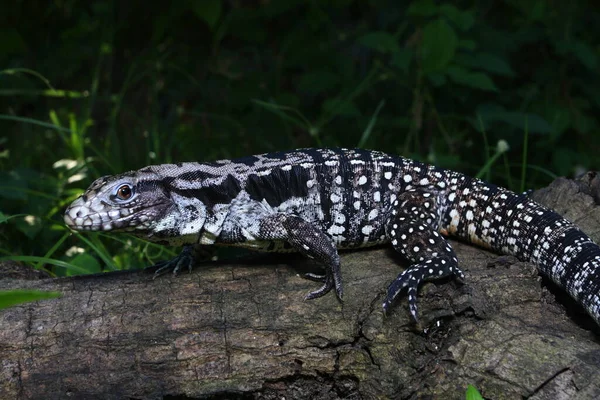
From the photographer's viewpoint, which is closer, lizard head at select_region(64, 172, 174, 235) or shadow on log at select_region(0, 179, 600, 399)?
shadow on log at select_region(0, 179, 600, 399)

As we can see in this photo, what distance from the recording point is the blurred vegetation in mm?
→ 8203

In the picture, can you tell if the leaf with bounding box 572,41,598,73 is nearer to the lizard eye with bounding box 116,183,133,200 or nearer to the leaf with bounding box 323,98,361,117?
the leaf with bounding box 323,98,361,117

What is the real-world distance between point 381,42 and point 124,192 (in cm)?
395

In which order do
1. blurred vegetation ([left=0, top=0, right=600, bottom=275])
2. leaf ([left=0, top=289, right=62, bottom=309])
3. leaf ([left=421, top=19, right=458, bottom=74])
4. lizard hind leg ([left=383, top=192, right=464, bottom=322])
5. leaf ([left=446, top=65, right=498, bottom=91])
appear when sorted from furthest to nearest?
blurred vegetation ([left=0, top=0, right=600, bottom=275]) < leaf ([left=421, top=19, right=458, bottom=74]) < leaf ([left=446, top=65, right=498, bottom=91]) < lizard hind leg ([left=383, top=192, right=464, bottom=322]) < leaf ([left=0, top=289, right=62, bottom=309])

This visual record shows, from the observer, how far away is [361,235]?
5738 millimetres

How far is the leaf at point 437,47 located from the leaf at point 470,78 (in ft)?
0.42

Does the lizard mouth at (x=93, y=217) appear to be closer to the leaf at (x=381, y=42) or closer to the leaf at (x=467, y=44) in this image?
the leaf at (x=381, y=42)

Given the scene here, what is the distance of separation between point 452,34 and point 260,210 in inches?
138

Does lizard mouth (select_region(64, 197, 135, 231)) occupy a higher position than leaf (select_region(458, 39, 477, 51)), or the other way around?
leaf (select_region(458, 39, 477, 51))

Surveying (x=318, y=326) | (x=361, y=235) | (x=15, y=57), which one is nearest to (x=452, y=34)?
(x=361, y=235)

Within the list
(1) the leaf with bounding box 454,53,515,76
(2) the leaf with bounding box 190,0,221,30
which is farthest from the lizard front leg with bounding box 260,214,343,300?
(2) the leaf with bounding box 190,0,221,30

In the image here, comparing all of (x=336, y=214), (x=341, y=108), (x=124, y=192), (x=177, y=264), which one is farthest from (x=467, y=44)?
(x=124, y=192)

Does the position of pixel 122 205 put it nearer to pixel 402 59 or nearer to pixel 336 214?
pixel 336 214

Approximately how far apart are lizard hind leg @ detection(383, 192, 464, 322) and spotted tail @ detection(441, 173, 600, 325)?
316mm
